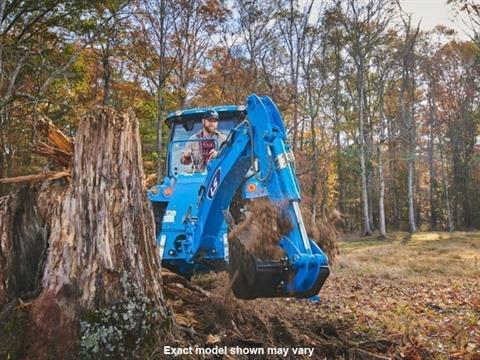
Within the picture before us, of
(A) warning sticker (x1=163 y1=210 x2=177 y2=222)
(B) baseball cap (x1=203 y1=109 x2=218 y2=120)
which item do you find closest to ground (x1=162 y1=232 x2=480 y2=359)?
Answer: (A) warning sticker (x1=163 y1=210 x2=177 y2=222)

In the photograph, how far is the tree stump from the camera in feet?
10.6

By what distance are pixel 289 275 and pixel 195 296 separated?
4.54 ft


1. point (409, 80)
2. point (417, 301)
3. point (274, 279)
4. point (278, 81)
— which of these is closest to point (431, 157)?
point (409, 80)

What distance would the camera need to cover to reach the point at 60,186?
3.99m

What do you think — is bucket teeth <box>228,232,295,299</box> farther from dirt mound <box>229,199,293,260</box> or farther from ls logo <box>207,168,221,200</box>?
ls logo <box>207,168,221,200</box>

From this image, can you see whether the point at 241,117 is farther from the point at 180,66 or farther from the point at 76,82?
the point at 180,66

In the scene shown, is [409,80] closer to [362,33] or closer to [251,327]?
[362,33]

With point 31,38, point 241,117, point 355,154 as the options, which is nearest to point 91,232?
point 241,117

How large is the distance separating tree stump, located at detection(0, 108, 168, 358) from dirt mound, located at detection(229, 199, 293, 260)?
755 mm

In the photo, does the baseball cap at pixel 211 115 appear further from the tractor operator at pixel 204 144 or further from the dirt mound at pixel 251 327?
the dirt mound at pixel 251 327

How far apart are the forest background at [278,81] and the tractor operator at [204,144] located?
0.64 meters

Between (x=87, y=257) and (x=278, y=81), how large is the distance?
1903cm

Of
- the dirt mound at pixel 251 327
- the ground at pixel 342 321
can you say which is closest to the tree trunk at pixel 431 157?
the ground at pixel 342 321

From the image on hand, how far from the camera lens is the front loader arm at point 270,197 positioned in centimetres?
364
